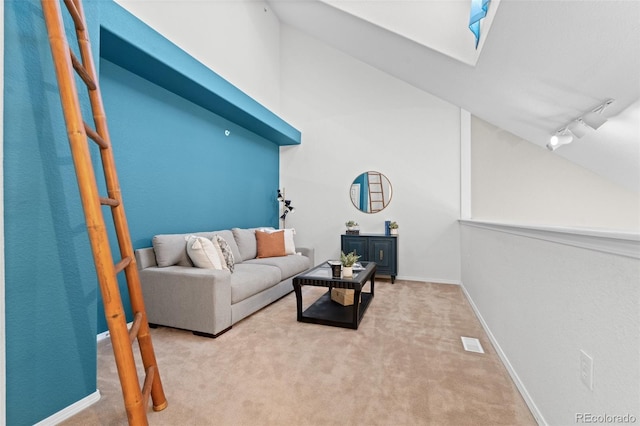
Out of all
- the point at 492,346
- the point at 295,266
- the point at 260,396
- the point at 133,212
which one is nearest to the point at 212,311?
the point at 260,396

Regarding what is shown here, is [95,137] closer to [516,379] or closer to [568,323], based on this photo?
[568,323]

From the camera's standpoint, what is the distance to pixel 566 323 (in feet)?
4.14

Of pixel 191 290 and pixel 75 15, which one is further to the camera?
pixel 191 290

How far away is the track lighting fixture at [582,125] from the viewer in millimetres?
1902

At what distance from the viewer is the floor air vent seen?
7.50ft

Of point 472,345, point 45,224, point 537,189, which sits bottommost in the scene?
point 472,345

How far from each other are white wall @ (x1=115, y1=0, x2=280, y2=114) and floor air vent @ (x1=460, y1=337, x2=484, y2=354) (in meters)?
3.77

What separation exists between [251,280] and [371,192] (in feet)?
9.31

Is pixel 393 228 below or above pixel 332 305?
above

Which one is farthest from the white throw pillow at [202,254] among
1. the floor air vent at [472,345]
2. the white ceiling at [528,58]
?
the white ceiling at [528,58]

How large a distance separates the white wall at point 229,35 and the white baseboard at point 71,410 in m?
2.75

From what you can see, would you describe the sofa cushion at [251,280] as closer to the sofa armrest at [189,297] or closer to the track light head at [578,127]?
the sofa armrest at [189,297]

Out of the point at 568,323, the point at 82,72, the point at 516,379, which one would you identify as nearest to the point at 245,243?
the point at 82,72

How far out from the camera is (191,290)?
8.28 ft
